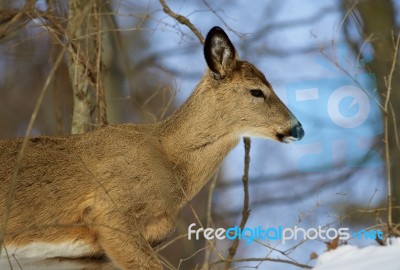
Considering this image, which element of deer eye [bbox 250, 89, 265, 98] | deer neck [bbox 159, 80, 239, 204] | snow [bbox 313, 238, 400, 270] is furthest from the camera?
deer eye [bbox 250, 89, 265, 98]

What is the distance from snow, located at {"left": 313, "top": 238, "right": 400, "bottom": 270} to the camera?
18.0 feet

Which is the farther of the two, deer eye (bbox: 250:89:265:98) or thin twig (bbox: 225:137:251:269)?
thin twig (bbox: 225:137:251:269)

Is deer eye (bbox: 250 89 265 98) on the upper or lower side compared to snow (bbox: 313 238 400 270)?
upper

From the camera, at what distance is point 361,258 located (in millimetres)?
5793

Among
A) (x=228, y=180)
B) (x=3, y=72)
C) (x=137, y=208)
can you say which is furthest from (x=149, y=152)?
(x=3, y=72)

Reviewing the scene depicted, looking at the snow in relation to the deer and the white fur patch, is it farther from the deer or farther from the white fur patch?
the white fur patch

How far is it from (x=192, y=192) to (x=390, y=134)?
4.43 metres

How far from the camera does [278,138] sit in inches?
321

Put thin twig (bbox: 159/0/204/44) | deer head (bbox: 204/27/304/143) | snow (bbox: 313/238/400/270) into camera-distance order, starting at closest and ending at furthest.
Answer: snow (bbox: 313/238/400/270) < deer head (bbox: 204/27/304/143) < thin twig (bbox: 159/0/204/44)

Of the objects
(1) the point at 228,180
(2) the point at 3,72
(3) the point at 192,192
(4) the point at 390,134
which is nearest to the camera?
(3) the point at 192,192

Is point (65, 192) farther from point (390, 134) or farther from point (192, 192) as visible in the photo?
point (390, 134)

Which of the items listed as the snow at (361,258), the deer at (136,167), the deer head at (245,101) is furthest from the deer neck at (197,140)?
the snow at (361,258)
